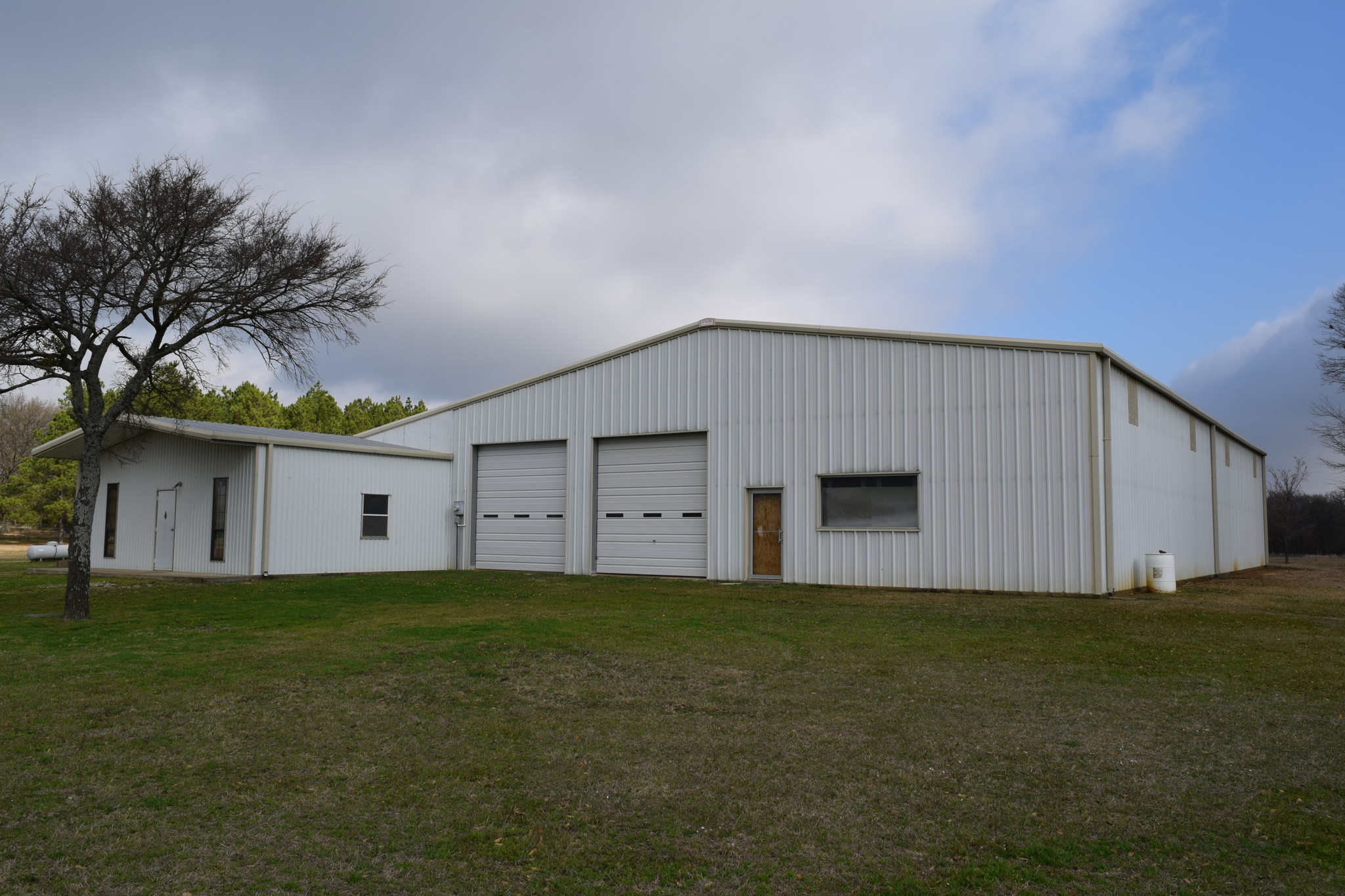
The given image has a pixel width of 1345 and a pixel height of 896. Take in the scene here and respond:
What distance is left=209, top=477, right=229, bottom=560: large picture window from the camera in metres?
20.7

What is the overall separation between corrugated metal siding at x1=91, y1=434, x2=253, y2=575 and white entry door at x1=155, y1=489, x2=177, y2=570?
0.65 ft

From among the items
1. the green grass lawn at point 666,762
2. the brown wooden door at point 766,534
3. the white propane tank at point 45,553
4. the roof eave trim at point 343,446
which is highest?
the roof eave trim at point 343,446

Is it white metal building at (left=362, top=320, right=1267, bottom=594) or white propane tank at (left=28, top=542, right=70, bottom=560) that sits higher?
white metal building at (left=362, top=320, right=1267, bottom=594)

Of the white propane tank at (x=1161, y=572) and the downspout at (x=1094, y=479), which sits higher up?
the downspout at (x=1094, y=479)

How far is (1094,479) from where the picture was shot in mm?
16078

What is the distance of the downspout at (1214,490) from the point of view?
26.5m

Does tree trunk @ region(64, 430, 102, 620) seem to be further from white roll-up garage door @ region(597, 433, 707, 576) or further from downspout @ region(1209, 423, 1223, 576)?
downspout @ region(1209, 423, 1223, 576)

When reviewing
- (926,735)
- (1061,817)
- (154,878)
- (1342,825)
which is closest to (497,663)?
(926,735)

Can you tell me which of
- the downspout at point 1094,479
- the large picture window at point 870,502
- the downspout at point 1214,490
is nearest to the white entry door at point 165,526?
the large picture window at point 870,502

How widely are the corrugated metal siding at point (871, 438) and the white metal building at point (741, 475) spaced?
0.04 m

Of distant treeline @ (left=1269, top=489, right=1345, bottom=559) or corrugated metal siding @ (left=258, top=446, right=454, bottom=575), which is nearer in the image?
corrugated metal siding @ (left=258, top=446, right=454, bottom=575)

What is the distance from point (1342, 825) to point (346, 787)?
16.5 feet

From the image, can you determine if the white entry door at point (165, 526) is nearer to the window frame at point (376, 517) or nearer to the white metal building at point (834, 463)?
the window frame at point (376, 517)

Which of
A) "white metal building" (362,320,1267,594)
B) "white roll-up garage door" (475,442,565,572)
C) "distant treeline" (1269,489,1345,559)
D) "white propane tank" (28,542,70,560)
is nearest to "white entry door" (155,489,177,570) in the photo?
"white metal building" (362,320,1267,594)
